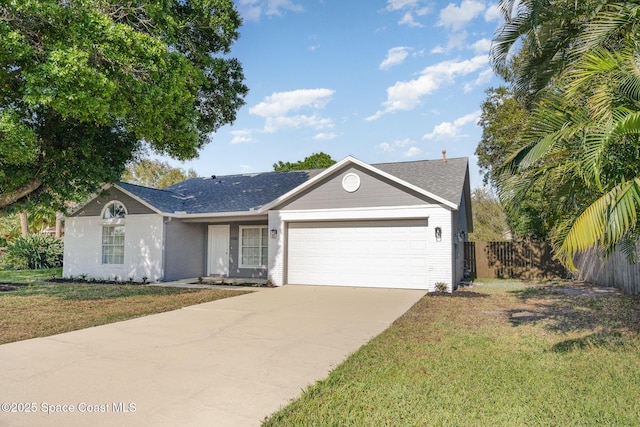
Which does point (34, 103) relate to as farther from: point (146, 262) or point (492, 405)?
point (492, 405)

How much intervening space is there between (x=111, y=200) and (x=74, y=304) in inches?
288

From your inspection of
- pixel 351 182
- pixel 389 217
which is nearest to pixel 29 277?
pixel 351 182

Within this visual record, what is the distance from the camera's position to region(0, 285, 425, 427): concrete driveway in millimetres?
3723

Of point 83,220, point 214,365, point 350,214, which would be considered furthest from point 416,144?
point 214,365

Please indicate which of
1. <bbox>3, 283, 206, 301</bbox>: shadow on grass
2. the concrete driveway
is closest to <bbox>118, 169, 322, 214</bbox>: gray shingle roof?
<bbox>3, 283, 206, 301</bbox>: shadow on grass

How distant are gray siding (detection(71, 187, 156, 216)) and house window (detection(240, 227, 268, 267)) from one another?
148 inches

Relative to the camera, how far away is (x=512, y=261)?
56.3 ft

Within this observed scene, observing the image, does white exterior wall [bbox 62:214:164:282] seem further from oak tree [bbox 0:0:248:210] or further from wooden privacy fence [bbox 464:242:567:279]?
wooden privacy fence [bbox 464:242:567:279]

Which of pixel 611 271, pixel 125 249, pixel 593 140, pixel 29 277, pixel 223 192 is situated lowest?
pixel 29 277

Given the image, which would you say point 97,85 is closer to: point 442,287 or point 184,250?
point 184,250

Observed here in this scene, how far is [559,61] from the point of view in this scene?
8.24 metres

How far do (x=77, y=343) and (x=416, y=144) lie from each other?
19.9 meters

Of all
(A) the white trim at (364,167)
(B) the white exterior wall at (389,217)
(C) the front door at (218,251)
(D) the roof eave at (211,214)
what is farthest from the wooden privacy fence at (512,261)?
(C) the front door at (218,251)

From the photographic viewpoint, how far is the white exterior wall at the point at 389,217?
39.7 ft
